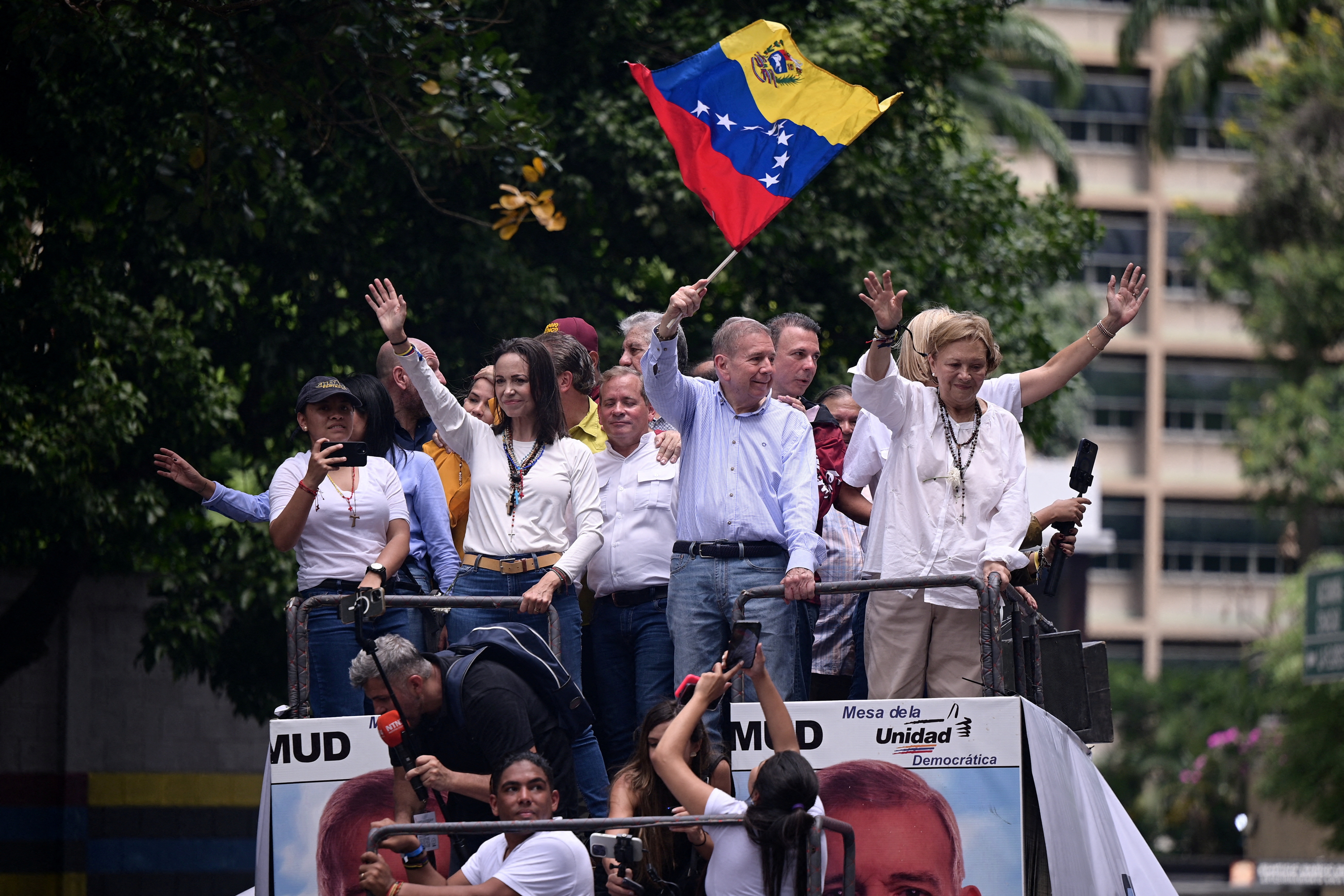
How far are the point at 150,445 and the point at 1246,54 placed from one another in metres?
32.8

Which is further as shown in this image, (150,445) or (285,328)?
(285,328)

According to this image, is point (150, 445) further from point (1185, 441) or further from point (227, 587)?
point (1185, 441)

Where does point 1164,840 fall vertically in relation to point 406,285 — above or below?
below

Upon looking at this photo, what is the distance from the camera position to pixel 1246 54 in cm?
4031

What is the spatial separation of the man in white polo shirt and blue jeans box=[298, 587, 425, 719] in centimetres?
→ 83

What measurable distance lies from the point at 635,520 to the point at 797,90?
102 inches

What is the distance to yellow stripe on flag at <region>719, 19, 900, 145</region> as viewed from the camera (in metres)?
8.92

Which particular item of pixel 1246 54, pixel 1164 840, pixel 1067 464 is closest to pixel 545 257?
pixel 1067 464

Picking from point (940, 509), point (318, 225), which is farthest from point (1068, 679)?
point (318, 225)

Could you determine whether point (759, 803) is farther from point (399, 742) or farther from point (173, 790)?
point (173, 790)

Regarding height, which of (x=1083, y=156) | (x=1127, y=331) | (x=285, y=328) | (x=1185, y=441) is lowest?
(x=285, y=328)

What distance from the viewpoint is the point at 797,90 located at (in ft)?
29.7

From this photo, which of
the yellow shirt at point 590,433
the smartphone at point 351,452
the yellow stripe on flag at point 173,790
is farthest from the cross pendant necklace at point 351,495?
the yellow stripe on flag at point 173,790

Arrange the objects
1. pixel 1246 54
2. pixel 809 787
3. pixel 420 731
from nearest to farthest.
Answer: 1. pixel 809 787
2. pixel 420 731
3. pixel 1246 54
